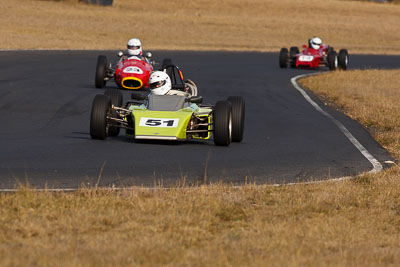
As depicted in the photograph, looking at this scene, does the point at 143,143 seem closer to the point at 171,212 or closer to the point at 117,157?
the point at 117,157

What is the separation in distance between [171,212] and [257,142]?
544 cm

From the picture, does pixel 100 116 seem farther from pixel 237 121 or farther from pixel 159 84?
pixel 237 121

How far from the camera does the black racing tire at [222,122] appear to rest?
12.4 meters

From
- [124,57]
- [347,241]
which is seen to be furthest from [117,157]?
[124,57]

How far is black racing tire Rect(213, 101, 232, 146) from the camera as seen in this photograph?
12.4m

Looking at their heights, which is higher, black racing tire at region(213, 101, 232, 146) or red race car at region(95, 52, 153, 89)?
black racing tire at region(213, 101, 232, 146)

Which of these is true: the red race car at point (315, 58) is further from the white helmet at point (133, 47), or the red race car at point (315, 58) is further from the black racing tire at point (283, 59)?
the white helmet at point (133, 47)

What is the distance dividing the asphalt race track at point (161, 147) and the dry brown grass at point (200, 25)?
1821 centimetres

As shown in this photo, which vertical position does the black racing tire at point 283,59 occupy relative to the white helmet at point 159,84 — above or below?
below

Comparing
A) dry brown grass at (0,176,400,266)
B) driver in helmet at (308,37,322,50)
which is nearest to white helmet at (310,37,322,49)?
driver in helmet at (308,37,322,50)

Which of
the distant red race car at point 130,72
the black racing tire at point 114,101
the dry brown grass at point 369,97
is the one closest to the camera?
the black racing tire at point 114,101

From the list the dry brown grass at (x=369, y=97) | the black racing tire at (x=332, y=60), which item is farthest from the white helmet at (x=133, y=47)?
the black racing tire at (x=332, y=60)

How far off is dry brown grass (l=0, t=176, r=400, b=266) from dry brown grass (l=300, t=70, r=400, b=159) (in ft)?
14.0

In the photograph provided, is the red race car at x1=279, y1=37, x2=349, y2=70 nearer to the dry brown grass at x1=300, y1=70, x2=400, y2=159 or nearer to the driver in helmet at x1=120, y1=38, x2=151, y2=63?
the dry brown grass at x1=300, y1=70, x2=400, y2=159
